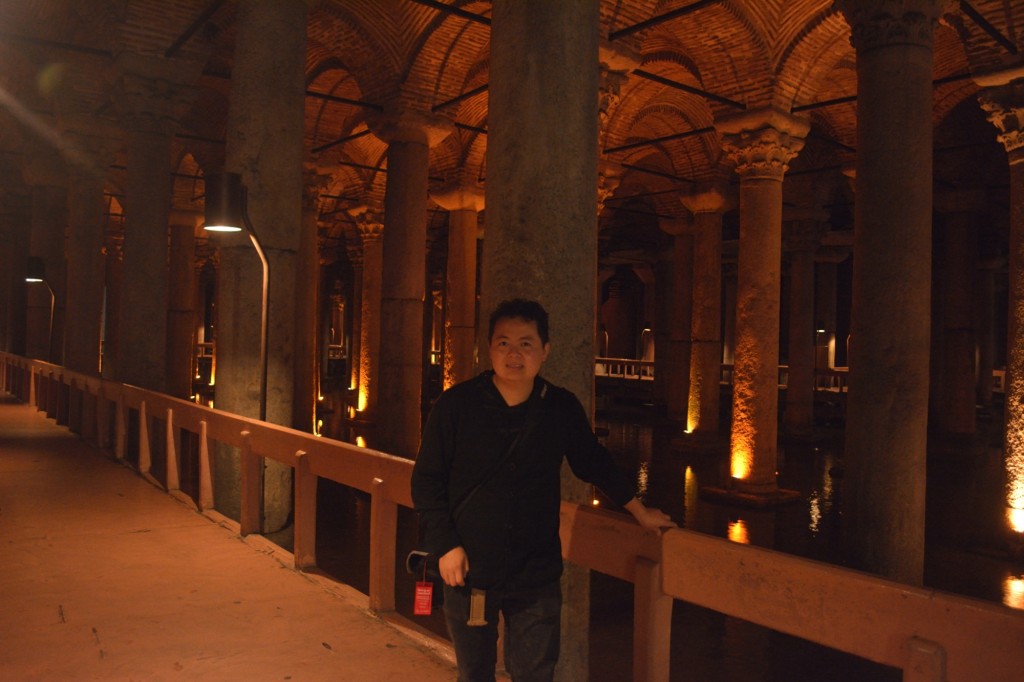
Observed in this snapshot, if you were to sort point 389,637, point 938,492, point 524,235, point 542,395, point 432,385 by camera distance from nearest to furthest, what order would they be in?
point 542,395
point 524,235
point 389,637
point 938,492
point 432,385

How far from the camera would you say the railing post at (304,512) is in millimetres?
Result: 4816

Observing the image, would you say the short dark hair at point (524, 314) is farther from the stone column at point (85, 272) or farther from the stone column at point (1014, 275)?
the stone column at point (85, 272)

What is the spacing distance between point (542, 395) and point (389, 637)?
1.88 m

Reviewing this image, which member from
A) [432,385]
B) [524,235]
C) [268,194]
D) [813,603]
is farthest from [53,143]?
[813,603]

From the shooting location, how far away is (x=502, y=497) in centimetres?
246

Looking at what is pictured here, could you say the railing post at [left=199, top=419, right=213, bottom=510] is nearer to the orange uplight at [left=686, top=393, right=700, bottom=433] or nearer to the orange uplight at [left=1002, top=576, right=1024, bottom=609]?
the orange uplight at [left=1002, top=576, right=1024, bottom=609]

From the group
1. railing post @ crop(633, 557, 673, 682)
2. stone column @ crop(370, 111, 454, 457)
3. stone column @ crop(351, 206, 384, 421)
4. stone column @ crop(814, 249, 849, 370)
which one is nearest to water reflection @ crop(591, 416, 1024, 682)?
railing post @ crop(633, 557, 673, 682)

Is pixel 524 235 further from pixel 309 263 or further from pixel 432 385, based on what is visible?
pixel 432 385

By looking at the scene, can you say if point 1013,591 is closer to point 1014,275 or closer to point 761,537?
point 761,537

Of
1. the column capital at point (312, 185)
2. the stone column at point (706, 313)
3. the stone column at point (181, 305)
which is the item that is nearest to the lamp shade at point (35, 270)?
the column capital at point (312, 185)

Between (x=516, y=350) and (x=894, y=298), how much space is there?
16.6 feet

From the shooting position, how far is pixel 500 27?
11.0 feet

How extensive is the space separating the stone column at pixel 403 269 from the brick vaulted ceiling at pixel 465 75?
51 cm

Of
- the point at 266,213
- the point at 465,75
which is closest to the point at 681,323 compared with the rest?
the point at 465,75
